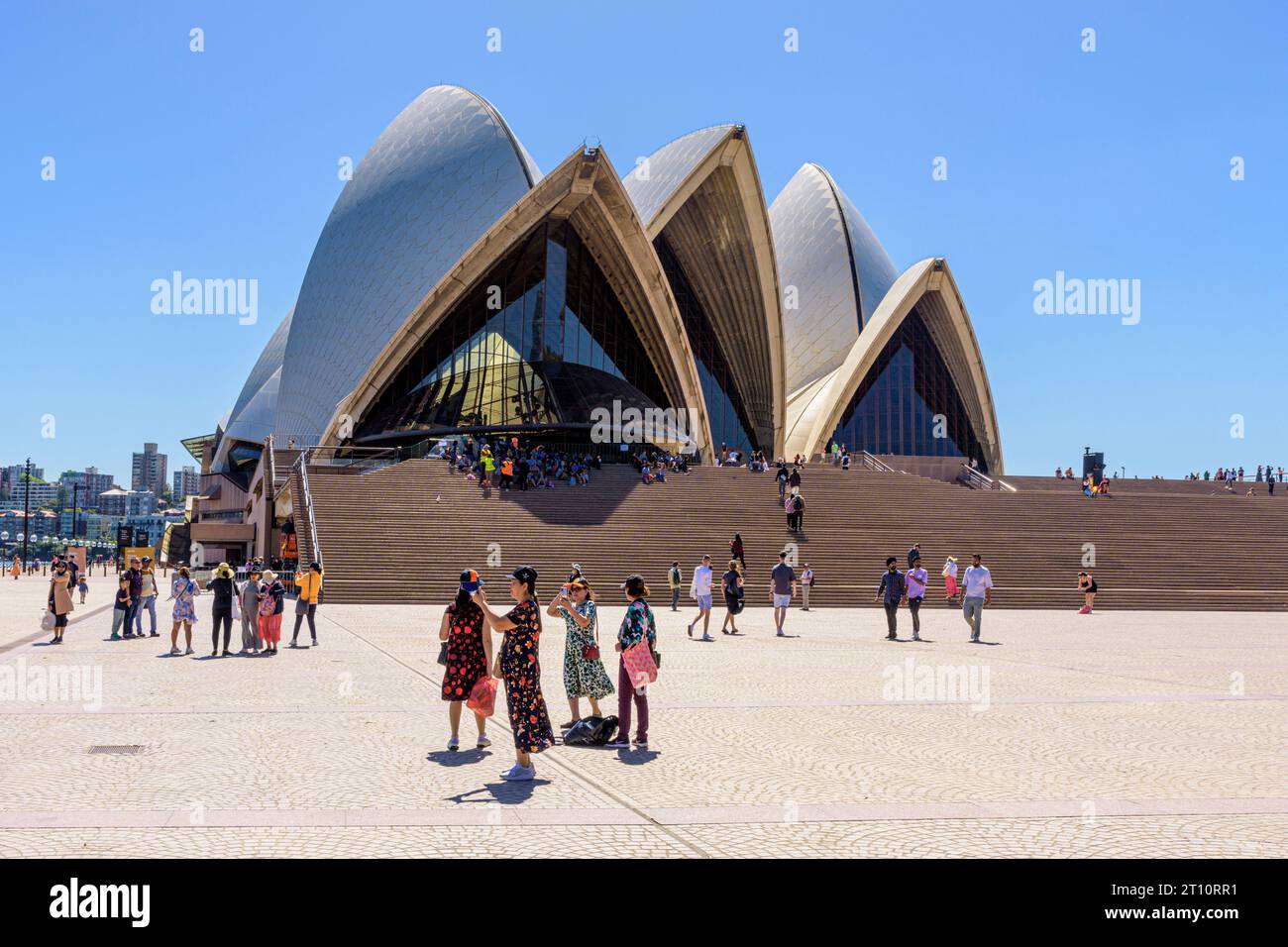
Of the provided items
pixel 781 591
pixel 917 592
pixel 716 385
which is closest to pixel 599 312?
pixel 716 385

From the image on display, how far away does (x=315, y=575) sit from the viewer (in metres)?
13.8

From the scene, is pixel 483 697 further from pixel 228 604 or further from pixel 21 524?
pixel 21 524

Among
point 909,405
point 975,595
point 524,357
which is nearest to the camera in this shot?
point 975,595

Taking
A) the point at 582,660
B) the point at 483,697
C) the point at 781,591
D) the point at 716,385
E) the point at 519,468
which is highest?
the point at 716,385

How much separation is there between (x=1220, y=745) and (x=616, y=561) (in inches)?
676

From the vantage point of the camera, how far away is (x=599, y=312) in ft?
141

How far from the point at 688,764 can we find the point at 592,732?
3.11 feet

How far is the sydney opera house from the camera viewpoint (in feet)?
129

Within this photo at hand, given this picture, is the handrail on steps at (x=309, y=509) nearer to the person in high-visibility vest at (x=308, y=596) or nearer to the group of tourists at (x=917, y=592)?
the person in high-visibility vest at (x=308, y=596)

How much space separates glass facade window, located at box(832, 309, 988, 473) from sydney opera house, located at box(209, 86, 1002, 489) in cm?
10

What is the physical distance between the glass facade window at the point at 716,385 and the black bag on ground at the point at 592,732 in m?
40.4

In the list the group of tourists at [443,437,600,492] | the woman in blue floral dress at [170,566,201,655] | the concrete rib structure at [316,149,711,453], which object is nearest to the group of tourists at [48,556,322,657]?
the woman in blue floral dress at [170,566,201,655]

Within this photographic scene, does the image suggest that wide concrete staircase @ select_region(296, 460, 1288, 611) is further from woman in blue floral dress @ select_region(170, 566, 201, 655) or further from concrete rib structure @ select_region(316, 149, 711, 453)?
concrete rib structure @ select_region(316, 149, 711, 453)

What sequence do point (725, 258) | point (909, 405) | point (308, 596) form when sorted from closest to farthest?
point (308, 596) → point (725, 258) → point (909, 405)
